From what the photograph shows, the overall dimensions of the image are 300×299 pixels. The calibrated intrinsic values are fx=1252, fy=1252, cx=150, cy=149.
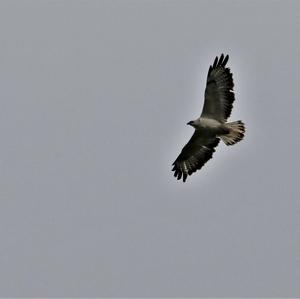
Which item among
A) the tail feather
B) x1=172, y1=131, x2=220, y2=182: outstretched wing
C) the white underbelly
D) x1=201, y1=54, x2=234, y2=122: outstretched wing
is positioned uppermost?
x1=201, y1=54, x2=234, y2=122: outstretched wing

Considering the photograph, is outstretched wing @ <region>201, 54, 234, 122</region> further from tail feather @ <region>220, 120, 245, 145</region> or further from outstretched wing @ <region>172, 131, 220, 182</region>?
outstretched wing @ <region>172, 131, 220, 182</region>

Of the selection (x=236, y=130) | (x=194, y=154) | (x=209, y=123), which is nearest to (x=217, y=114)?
(x=209, y=123)

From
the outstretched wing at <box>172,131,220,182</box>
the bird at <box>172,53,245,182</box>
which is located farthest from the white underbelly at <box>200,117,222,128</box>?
the outstretched wing at <box>172,131,220,182</box>

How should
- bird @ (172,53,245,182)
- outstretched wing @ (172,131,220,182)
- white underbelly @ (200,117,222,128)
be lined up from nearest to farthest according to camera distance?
1. bird @ (172,53,245,182)
2. white underbelly @ (200,117,222,128)
3. outstretched wing @ (172,131,220,182)

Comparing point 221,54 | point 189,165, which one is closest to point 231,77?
point 221,54

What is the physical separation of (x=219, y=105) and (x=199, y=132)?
1.14 meters

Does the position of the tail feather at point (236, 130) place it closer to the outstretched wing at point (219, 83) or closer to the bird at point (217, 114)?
the bird at point (217, 114)

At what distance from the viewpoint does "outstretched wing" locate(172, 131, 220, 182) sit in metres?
32.5

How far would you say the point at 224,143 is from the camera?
3188 cm

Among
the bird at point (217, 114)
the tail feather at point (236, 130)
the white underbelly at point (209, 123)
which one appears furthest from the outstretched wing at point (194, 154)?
the tail feather at point (236, 130)

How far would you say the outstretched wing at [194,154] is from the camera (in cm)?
3253

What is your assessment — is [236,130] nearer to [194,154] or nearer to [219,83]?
[219,83]

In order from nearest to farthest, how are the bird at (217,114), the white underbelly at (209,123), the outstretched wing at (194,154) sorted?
the bird at (217,114)
the white underbelly at (209,123)
the outstretched wing at (194,154)

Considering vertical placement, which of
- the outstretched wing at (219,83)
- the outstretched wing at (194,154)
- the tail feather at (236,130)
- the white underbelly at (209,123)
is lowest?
the tail feather at (236,130)
